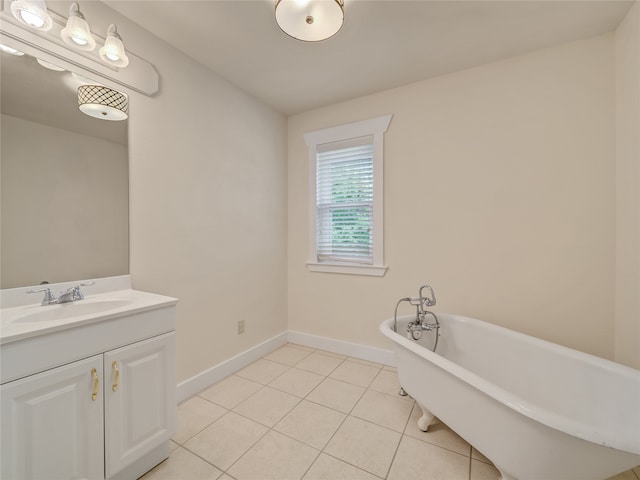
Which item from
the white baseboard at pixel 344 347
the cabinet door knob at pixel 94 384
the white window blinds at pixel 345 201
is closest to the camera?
the cabinet door knob at pixel 94 384

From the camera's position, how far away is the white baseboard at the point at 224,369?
195cm

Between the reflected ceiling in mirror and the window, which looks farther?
the window

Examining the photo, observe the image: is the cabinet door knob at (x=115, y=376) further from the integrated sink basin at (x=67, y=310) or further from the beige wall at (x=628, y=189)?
the beige wall at (x=628, y=189)

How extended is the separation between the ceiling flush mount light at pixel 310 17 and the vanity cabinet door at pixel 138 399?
1.74 metres

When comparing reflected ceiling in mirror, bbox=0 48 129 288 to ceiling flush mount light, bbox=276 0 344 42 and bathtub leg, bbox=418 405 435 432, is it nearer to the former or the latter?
ceiling flush mount light, bbox=276 0 344 42

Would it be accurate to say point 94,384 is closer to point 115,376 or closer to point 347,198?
point 115,376

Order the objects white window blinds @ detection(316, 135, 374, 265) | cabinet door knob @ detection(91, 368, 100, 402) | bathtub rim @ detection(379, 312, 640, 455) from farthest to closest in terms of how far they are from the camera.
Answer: white window blinds @ detection(316, 135, 374, 265), cabinet door knob @ detection(91, 368, 100, 402), bathtub rim @ detection(379, 312, 640, 455)

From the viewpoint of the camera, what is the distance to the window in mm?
2545

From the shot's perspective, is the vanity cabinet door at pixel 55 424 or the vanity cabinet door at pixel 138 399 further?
the vanity cabinet door at pixel 138 399

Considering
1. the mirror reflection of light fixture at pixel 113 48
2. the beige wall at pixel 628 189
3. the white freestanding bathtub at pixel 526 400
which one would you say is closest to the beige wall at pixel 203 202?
the mirror reflection of light fixture at pixel 113 48

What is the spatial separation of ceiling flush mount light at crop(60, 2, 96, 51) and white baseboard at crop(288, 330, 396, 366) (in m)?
2.79

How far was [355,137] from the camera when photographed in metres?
2.64

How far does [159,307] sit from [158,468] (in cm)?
83

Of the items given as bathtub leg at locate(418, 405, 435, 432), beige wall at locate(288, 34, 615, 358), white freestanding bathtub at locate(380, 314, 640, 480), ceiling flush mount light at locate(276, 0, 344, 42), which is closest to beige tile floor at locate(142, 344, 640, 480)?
bathtub leg at locate(418, 405, 435, 432)
